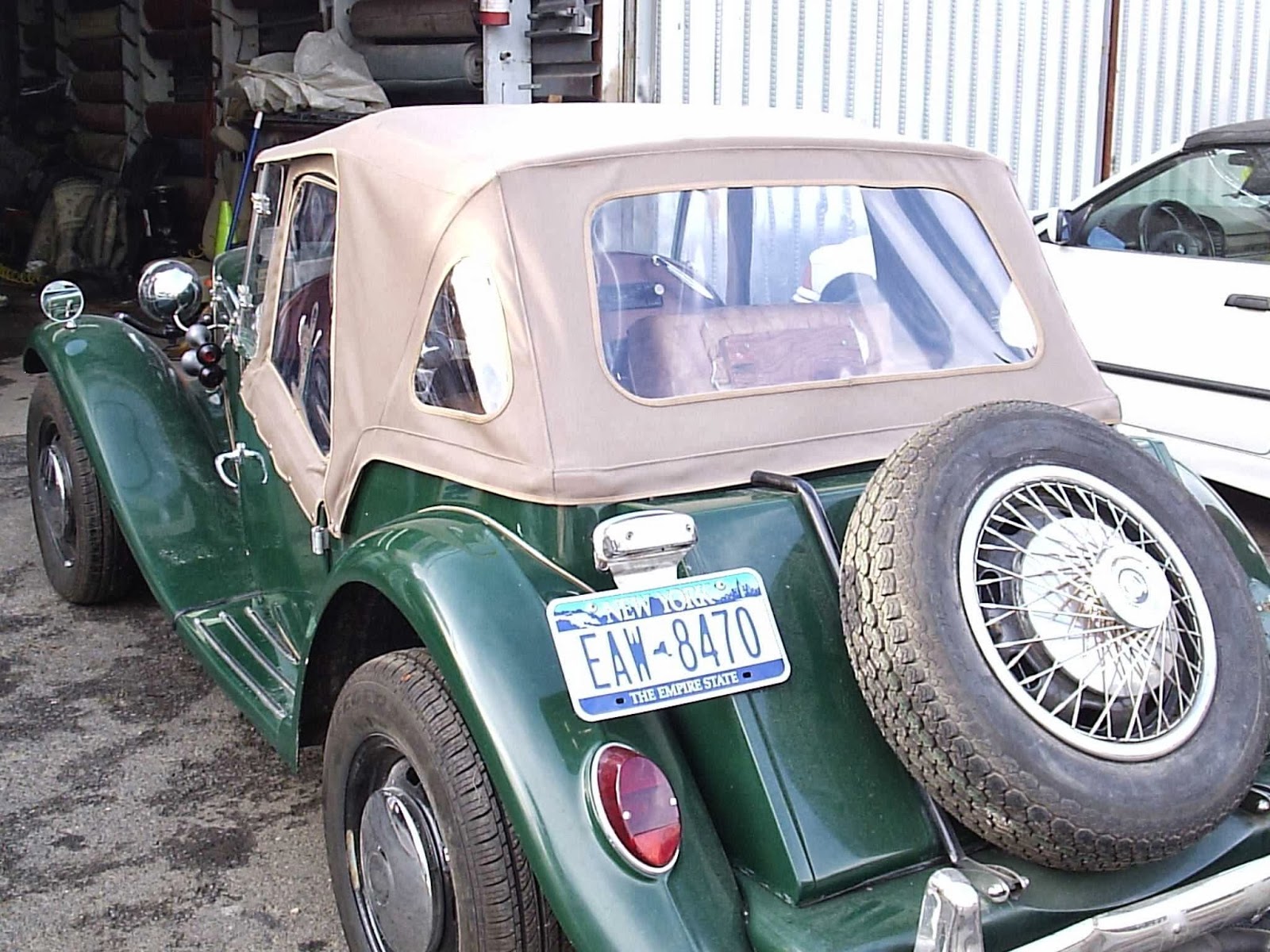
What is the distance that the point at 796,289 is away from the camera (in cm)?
302

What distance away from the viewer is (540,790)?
2117 mm

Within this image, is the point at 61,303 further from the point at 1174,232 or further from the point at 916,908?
the point at 1174,232

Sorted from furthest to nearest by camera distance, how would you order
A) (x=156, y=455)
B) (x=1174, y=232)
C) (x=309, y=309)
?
1. (x=1174, y=232)
2. (x=156, y=455)
3. (x=309, y=309)

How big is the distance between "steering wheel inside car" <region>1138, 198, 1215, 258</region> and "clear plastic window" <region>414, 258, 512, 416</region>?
3979mm

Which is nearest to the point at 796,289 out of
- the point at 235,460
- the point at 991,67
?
the point at 235,460

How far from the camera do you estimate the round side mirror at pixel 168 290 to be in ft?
14.4

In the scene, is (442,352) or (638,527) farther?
(442,352)

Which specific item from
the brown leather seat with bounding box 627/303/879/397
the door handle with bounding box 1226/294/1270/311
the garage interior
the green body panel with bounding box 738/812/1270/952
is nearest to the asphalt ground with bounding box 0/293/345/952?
the green body panel with bounding box 738/812/1270/952

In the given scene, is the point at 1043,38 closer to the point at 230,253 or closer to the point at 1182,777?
the point at 230,253

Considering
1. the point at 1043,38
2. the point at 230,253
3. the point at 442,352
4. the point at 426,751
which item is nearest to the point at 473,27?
the point at 1043,38

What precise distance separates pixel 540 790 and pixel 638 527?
444mm

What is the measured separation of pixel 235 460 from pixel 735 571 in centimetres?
221

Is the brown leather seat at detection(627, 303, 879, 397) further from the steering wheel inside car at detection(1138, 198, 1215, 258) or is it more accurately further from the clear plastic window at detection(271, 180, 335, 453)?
the steering wheel inside car at detection(1138, 198, 1215, 258)

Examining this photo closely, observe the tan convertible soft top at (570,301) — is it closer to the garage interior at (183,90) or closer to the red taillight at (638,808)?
the red taillight at (638,808)
